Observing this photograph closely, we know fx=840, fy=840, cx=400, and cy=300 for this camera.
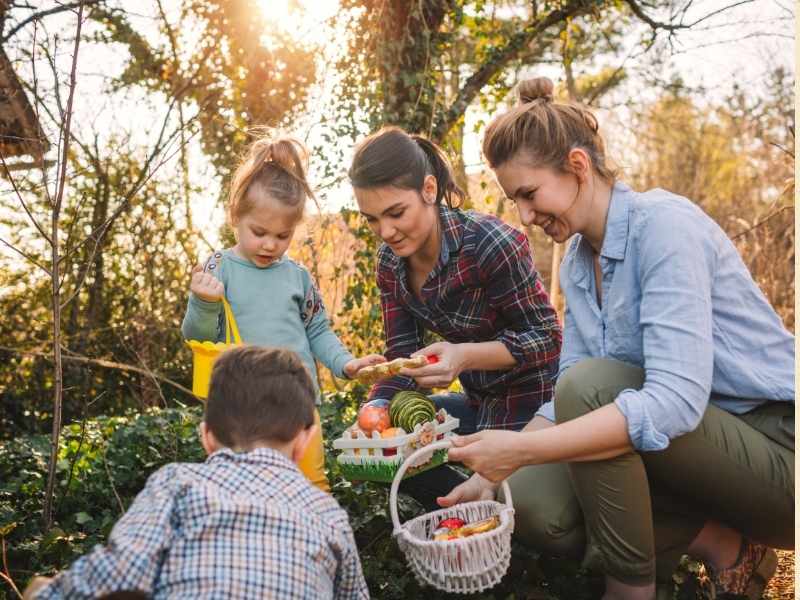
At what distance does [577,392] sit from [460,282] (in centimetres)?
81

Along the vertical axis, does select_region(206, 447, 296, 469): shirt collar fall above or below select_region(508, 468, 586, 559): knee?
above

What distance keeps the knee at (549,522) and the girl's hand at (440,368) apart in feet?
1.30

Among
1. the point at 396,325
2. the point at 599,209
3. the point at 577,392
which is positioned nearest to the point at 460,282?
the point at 396,325

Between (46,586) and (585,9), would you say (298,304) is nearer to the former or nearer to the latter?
(46,586)

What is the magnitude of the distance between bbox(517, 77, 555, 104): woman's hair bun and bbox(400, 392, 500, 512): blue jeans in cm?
113

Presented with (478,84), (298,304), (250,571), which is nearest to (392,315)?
(298,304)

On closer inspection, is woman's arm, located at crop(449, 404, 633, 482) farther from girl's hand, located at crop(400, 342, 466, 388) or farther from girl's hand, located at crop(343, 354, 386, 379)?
girl's hand, located at crop(343, 354, 386, 379)

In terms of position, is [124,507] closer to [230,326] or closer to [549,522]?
[230,326]

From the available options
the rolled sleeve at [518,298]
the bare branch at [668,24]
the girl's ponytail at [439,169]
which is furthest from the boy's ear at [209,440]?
the bare branch at [668,24]

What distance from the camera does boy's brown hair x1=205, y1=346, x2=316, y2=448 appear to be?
174cm

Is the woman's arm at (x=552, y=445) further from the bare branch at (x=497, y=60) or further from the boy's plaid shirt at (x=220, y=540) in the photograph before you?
the bare branch at (x=497, y=60)

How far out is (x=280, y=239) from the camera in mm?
2920

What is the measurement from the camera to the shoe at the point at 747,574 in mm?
2355

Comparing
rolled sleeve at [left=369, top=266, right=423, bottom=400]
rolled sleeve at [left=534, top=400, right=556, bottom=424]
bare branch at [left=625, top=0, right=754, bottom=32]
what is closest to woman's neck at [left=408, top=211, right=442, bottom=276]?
rolled sleeve at [left=369, top=266, right=423, bottom=400]
